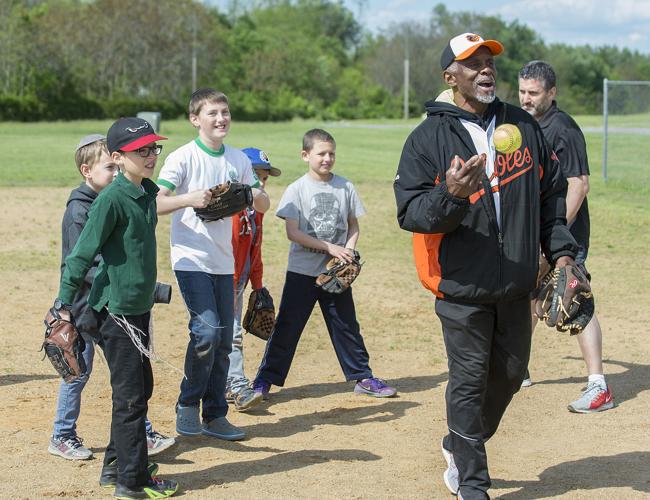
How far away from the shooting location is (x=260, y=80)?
89.2m

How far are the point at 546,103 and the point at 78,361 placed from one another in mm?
3837

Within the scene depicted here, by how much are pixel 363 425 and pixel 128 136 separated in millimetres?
2595

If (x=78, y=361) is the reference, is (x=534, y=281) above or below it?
above

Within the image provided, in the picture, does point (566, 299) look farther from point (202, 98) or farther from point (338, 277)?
point (202, 98)

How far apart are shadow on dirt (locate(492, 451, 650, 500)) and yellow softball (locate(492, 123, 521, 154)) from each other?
5.85ft

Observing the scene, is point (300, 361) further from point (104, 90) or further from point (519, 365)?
point (104, 90)

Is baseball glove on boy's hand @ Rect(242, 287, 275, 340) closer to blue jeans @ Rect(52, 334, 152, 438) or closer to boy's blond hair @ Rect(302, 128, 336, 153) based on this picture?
boy's blond hair @ Rect(302, 128, 336, 153)

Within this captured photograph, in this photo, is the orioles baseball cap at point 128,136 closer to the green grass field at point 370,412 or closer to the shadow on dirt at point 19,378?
the green grass field at point 370,412

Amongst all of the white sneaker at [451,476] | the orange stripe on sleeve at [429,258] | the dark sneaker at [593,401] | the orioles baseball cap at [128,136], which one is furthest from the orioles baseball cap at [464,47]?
the dark sneaker at [593,401]

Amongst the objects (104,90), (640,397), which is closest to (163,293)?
(640,397)

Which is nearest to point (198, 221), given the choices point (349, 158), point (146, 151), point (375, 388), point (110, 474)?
point (146, 151)

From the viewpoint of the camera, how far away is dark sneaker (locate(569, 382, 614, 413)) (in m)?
6.80

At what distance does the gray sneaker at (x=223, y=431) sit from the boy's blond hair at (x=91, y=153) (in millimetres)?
1768

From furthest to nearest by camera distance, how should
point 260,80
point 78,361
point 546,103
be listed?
point 260,80 → point 546,103 → point 78,361
